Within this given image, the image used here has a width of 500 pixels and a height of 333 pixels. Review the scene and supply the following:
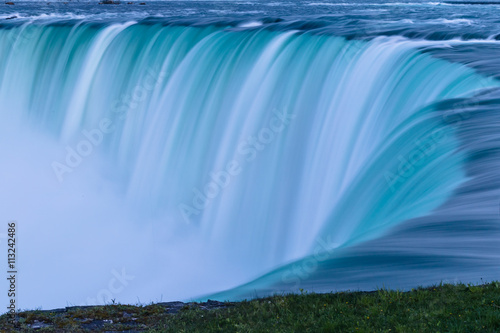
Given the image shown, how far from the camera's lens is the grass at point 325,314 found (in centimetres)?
515

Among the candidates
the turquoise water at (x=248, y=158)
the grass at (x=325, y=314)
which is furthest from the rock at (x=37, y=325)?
the turquoise water at (x=248, y=158)

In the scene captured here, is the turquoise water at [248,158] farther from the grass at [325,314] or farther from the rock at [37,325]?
the rock at [37,325]

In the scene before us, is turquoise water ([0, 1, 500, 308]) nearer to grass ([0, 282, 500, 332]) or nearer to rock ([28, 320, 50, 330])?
grass ([0, 282, 500, 332])

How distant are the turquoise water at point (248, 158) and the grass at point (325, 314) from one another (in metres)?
0.52

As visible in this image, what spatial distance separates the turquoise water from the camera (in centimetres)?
740

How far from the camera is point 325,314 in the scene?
559cm

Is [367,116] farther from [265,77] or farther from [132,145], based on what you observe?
[132,145]

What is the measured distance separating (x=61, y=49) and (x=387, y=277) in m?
14.3

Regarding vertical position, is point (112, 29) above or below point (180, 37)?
above

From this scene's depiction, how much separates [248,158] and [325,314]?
23.4 ft

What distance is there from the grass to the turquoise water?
52cm

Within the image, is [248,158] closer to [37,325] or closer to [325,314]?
[37,325]

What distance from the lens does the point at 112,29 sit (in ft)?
59.5

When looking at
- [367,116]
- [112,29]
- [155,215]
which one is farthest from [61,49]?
[367,116]
